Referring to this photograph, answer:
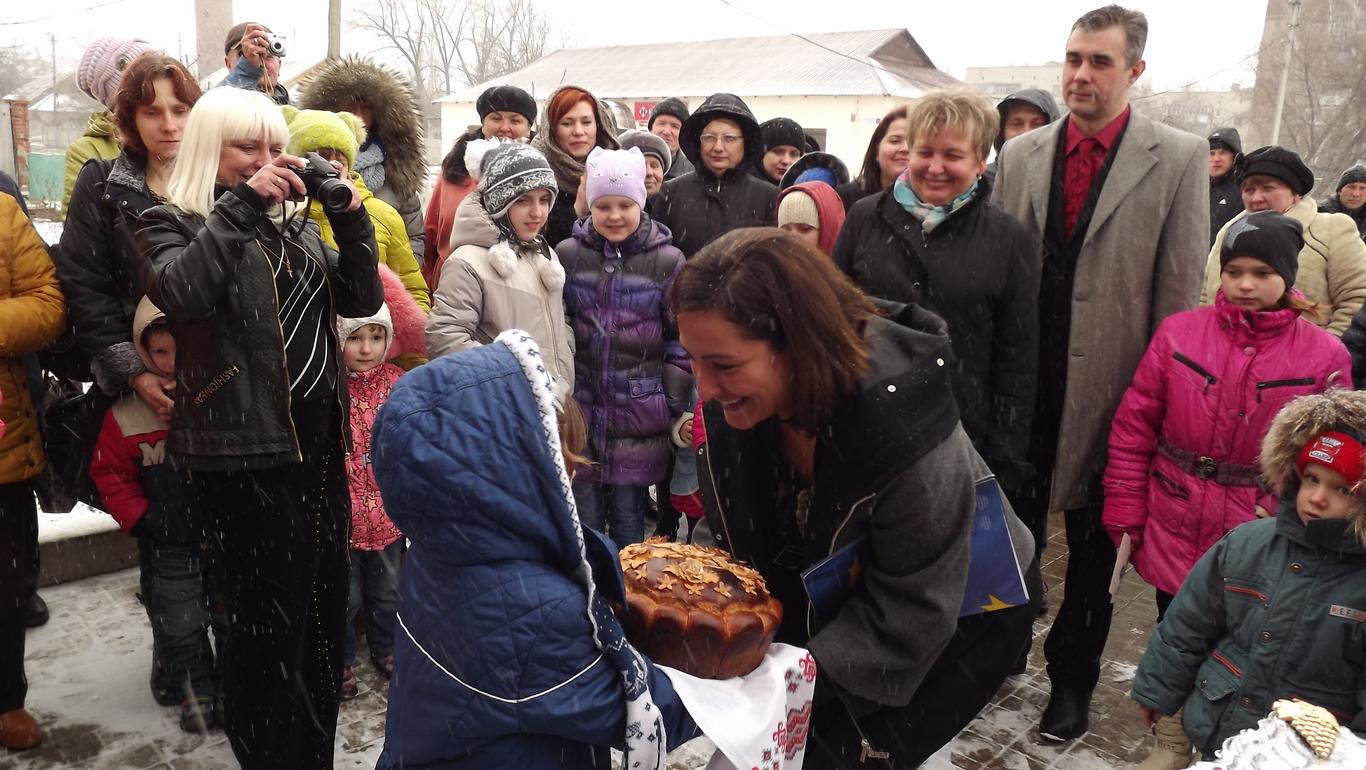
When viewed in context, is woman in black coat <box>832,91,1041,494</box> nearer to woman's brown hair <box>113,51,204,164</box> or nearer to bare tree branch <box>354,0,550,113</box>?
woman's brown hair <box>113,51,204,164</box>

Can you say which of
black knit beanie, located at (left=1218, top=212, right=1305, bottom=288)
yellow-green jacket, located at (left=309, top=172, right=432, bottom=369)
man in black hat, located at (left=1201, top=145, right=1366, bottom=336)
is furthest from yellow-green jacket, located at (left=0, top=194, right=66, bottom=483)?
man in black hat, located at (left=1201, top=145, right=1366, bottom=336)

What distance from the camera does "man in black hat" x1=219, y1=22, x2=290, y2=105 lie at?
5.23 meters

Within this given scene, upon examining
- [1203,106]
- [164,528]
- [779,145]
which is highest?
[1203,106]

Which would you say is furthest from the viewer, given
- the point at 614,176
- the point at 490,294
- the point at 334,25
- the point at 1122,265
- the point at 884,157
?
the point at 334,25

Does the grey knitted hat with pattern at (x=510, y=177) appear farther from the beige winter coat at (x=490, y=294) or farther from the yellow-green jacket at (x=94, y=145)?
the yellow-green jacket at (x=94, y=145)

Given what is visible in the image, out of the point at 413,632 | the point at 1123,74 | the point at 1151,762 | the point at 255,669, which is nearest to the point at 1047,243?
the point at 1123,74

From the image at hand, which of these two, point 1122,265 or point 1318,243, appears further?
point 1318,243

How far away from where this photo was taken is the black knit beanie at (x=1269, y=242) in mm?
3389

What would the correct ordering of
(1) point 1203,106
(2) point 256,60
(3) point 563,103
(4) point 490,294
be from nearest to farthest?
(4) point 490,294 < (2) point 256,60 < (3) point 563,103 < (1) point 1203,106

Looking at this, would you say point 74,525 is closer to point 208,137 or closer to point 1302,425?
point 208,137

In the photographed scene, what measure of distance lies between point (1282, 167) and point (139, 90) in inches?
238

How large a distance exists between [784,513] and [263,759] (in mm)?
1811

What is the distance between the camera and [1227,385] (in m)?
3.42

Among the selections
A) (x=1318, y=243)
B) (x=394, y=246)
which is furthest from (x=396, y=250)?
(x=1318, y=243)
